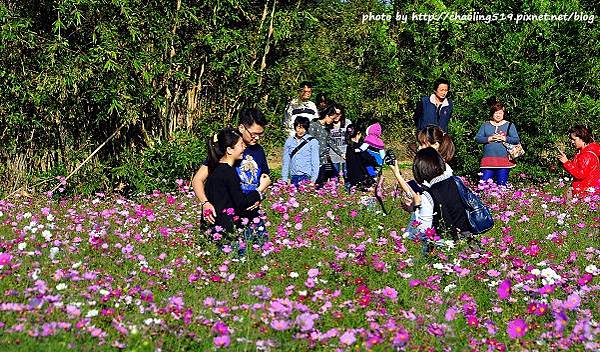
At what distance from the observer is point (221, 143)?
6.04m

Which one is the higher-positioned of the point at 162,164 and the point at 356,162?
the point at 356,162

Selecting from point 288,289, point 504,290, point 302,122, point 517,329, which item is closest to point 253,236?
point 288,289

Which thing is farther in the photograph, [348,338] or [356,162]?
[356,162]

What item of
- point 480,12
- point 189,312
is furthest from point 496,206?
point 480,12

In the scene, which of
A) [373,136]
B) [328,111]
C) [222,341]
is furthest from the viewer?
[373,136]

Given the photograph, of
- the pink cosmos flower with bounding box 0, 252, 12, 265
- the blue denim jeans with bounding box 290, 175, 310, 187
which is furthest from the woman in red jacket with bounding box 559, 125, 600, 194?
the pink cosmos flower with bounding box 0, 252, 12, 265

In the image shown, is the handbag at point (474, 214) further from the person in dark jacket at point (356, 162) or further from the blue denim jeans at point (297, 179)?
the person in dark jacket at point (356, 162)

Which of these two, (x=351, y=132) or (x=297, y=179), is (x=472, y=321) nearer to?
(x=297, y=179)

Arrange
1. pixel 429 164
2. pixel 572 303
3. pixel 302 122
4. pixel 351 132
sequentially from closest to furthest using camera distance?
1. pixel 572 303
2. pixel 429 164
3. pixel 302 122
4. pixel 351 132

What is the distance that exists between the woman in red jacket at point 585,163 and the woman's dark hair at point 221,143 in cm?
479

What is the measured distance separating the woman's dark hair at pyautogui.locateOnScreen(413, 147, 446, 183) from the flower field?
20.2 inches

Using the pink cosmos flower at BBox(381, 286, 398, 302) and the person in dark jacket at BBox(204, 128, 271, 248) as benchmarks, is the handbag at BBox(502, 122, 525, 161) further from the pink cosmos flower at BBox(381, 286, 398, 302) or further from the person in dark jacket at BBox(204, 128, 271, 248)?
the pink cosmos flower at BBox(381, 286, 398, 302)

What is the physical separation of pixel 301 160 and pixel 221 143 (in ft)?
11.6

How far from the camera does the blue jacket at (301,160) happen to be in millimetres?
9383
